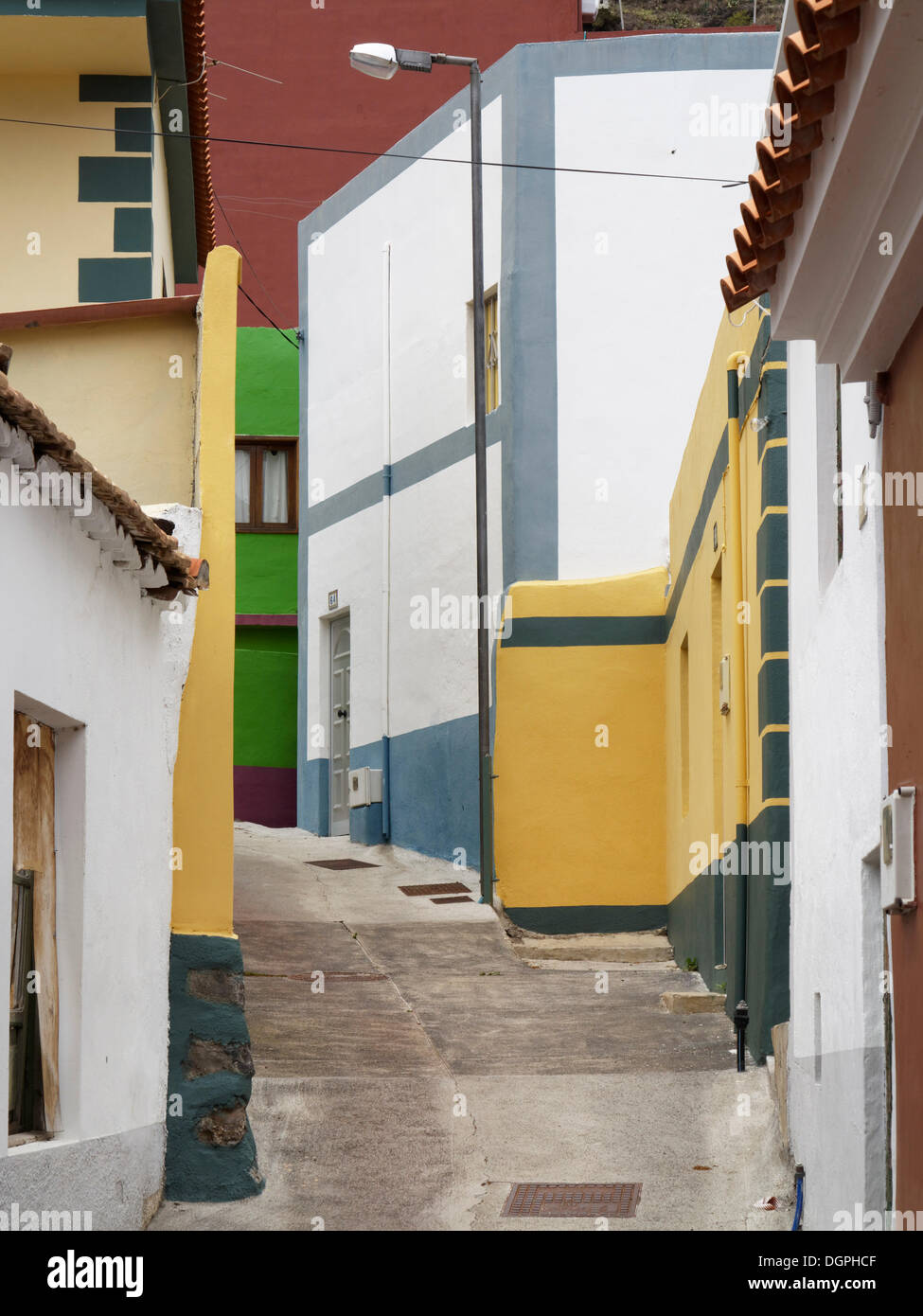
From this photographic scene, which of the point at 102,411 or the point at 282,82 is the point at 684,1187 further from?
the point at 282,82

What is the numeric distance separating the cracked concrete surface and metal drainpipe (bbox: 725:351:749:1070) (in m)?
0.51

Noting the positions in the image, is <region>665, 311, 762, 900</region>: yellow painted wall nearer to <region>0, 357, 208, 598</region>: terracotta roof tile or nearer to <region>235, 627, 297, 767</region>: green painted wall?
<region>0, 357, 208, 598</region>: terracotta roof tile

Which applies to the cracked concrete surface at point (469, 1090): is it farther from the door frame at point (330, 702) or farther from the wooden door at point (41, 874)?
the door frame at point (330, 702)

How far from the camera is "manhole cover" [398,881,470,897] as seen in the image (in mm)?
15575

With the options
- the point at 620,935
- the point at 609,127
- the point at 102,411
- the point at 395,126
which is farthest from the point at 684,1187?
the point at 395,126

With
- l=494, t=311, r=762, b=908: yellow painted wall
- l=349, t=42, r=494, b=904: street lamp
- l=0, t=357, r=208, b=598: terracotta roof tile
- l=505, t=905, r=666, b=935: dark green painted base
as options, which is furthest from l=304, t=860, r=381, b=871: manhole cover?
l=0, t=357, r=208, b=598: terracotta roof tile

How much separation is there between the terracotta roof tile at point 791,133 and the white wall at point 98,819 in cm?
266

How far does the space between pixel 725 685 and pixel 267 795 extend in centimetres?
1163

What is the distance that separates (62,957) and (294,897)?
25.3 ft

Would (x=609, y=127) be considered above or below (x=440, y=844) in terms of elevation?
above

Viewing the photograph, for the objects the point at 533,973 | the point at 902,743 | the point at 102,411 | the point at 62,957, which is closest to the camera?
the point at 902,743

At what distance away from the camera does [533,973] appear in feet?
42.5

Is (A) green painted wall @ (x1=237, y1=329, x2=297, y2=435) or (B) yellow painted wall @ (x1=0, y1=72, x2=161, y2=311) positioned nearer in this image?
(B) yellow painted wall @ (x1=0, y1=72, x2=161, y2=311)
